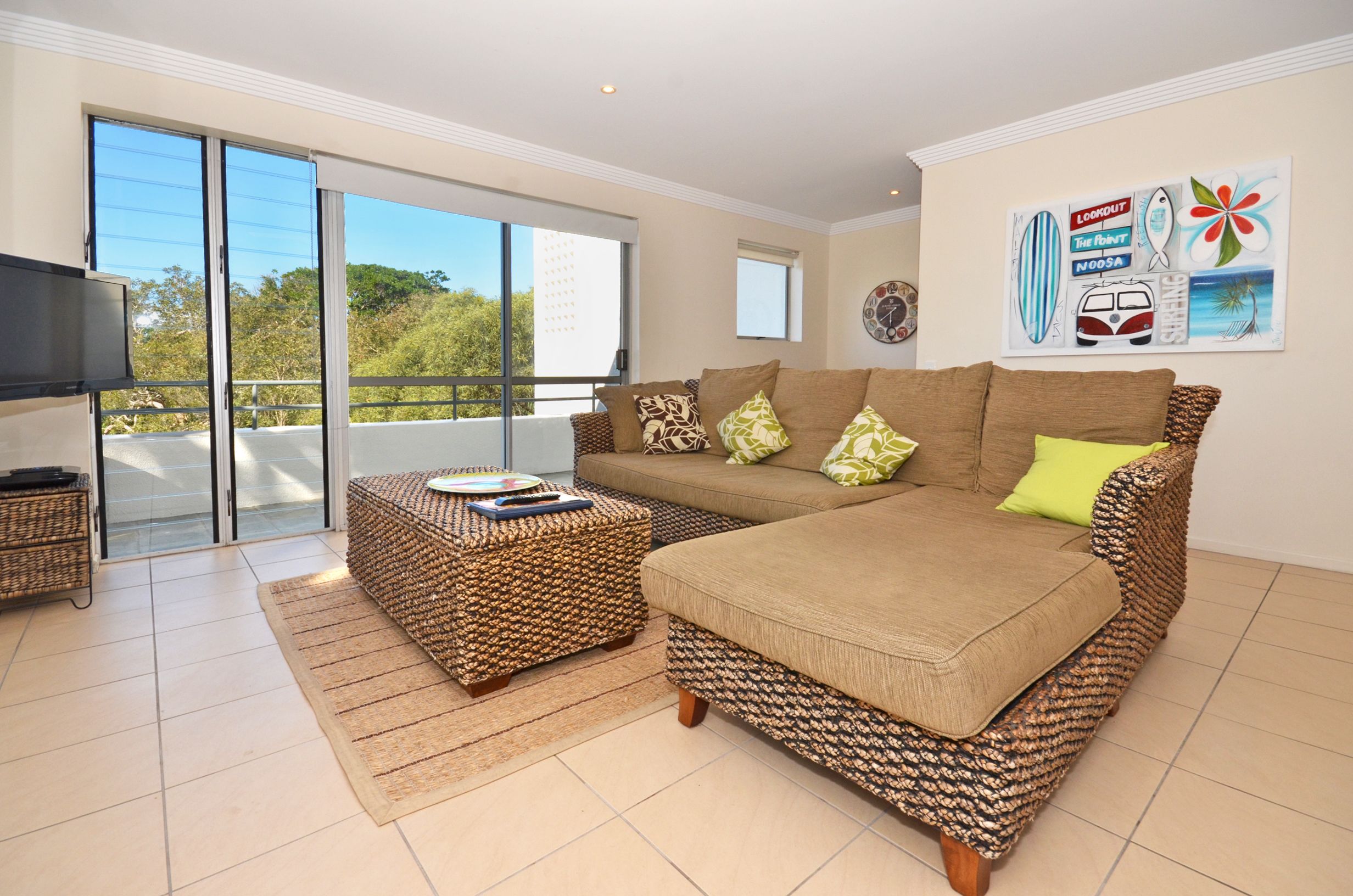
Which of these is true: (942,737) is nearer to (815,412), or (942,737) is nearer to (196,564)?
(815,412)

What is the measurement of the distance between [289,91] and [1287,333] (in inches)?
204

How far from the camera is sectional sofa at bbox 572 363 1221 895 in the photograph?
1144 mm

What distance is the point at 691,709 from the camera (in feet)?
5.74

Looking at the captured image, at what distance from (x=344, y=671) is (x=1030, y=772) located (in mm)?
1879

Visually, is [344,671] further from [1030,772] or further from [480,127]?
[480,127]

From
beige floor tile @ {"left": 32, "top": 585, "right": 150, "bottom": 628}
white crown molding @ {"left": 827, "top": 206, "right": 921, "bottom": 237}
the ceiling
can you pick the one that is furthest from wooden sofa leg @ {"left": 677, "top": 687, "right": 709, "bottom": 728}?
white crown molding @ {"left": 827, "top": 206, "right": 921, "bottom": 237}

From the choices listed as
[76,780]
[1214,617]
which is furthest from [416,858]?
[1214,617]

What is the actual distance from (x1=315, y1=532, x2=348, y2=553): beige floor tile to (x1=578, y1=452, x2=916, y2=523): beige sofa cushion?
4.33 feet

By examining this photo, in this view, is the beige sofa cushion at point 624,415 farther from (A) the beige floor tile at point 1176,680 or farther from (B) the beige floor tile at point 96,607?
(A) the beige floor tile at point 1176,680

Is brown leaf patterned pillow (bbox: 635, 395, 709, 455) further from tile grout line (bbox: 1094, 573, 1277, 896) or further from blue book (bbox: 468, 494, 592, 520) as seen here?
tile grout line (bbox: 1094, 573, 1277, 896)

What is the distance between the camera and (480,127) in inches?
163

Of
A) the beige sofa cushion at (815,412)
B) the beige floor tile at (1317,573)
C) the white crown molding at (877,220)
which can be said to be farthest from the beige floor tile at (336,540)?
the white crown molding at (877,220)

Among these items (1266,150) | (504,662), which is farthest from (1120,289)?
(504,662)

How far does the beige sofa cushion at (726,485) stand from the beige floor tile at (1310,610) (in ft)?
4.89
